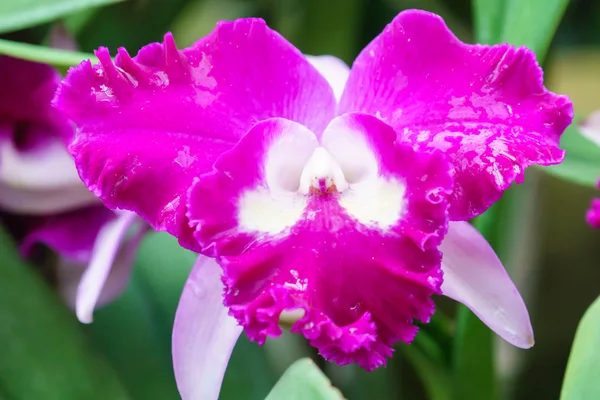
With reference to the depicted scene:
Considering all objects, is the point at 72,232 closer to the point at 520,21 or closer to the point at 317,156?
the point at 317,156

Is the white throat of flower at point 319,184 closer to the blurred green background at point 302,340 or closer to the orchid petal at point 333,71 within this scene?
the orchid petal at point 333,71

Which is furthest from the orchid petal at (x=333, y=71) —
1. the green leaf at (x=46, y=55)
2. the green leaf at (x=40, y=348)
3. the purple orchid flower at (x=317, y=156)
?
the green leaf at (x=40, y=348)

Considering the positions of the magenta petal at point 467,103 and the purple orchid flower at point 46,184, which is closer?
the magenta petal at point 467,103

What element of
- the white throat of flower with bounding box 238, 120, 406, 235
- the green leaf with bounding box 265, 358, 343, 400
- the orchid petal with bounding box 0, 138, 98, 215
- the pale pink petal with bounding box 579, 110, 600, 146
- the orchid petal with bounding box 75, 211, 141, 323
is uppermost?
the white throat of flower with bounding box 238, 120, 406, 235

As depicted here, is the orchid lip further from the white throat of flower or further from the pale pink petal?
the pale pink petal

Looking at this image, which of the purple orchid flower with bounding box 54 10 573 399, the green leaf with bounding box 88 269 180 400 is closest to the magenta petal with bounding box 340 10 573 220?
the purple orchid flower with bounding box 54 10 573 399

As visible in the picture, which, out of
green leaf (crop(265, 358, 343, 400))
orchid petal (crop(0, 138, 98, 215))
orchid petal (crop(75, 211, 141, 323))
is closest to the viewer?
green leaf (crop(265, 358, 343, 400))
